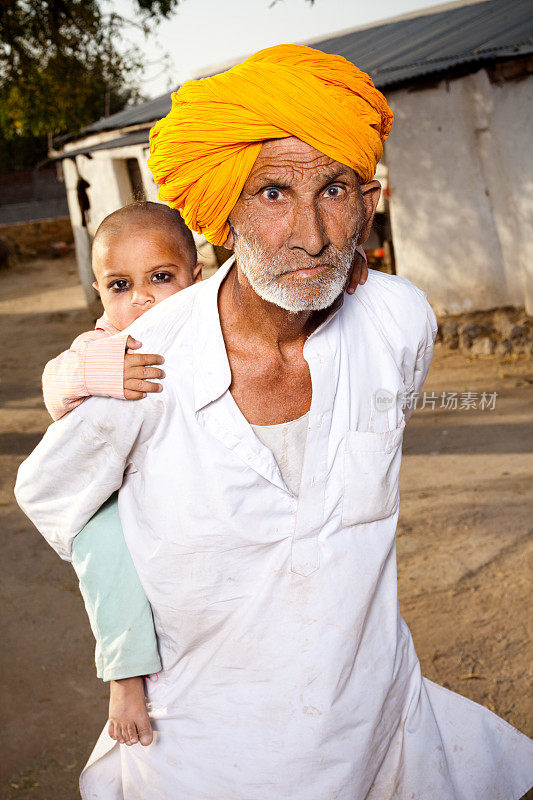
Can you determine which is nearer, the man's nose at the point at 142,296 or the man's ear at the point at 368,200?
the man's ear at the point at 368,200

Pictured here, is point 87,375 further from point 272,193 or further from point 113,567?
point 272,193

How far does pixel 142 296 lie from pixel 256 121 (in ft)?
2.85

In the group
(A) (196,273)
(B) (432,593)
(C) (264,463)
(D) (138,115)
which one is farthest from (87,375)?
(D) (138,115)

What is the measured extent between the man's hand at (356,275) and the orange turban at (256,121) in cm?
23

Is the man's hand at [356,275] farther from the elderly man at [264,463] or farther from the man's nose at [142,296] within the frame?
the man's nose at [142,296]

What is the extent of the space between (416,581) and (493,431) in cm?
228

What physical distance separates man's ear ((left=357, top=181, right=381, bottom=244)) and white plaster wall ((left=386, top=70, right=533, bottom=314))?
682cm

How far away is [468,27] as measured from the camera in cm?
919

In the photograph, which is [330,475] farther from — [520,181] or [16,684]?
[520,181]

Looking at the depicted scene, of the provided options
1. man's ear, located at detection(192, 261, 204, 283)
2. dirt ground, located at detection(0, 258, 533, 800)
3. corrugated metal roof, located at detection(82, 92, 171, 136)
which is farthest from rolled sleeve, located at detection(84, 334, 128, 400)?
corrugated metal roof, located at detection(82, 92, 171, 136)

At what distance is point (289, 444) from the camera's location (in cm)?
177

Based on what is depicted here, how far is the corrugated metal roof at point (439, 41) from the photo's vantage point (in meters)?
7.90

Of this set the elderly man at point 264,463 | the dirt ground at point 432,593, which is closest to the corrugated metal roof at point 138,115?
the dirt ground at point 432,593

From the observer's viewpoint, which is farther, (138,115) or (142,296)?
(138,115)
